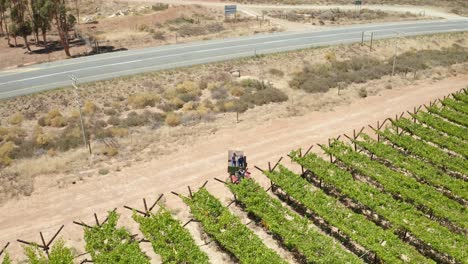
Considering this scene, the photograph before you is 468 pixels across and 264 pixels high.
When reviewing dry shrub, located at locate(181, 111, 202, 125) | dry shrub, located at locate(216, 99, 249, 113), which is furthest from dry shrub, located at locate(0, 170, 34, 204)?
dry shrub, located at locate(216, 99, 249, 113)

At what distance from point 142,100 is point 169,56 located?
13.9 metres

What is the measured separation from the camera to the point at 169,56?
51.5 metres

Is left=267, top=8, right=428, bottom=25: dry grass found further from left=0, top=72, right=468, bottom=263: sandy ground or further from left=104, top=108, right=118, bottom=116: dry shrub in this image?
left=104, top=108, right=118, bottom=116: dry shrub

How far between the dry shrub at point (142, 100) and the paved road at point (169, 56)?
6057 mm

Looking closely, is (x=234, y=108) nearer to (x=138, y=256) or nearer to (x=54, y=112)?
(x=54, y=112)

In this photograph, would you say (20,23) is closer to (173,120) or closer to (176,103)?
(176,103)

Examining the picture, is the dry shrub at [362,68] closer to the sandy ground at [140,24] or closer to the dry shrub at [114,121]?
the sandy ground at [140,24]

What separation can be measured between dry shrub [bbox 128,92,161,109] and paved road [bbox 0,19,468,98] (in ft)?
19.9

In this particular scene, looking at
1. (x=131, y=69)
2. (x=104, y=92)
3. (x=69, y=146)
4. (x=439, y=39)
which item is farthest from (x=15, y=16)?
(x=439, y=39)

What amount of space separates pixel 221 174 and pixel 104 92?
18.3 m

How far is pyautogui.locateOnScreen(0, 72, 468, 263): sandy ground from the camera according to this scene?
23.7 metres

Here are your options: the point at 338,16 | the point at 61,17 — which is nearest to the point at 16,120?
the point at 61,17

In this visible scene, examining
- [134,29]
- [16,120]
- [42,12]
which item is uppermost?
[42,12]

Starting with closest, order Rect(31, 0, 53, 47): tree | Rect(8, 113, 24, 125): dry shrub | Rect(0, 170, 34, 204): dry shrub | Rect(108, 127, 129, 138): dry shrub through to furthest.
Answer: Rect(0, 170, 34, 204): dry shrub
Rect(108, 127, 129, 138): dry shrub
Rect(8, 113, 24, 125): dry shrub
Rect(31, 0, 53, 47): tree
